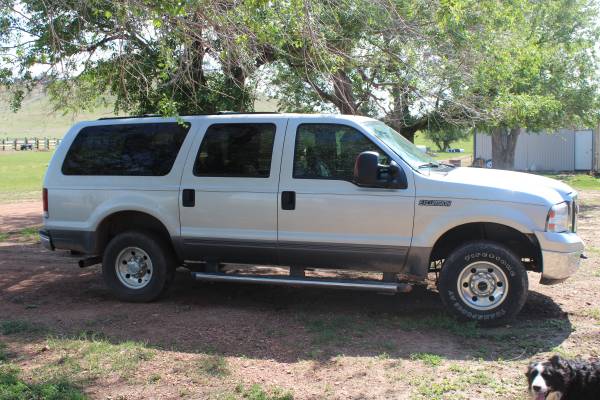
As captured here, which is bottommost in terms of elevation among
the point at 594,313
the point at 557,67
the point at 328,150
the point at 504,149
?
the point at 594,313

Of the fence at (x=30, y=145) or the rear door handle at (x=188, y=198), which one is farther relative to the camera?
the fence at (x=30, y=145)

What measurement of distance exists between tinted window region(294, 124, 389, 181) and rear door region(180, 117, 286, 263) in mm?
242

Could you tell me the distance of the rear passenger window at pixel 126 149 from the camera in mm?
6949

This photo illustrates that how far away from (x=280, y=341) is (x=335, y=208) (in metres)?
1.43

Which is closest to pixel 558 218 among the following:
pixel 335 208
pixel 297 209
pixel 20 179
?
pixel 335 208

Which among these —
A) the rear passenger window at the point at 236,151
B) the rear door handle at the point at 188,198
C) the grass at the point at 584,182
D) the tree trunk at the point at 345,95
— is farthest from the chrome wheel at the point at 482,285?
the grass at the point at 584,182

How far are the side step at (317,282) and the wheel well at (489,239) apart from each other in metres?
0.55

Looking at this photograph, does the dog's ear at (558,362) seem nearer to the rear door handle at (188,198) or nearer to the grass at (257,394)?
the grass at (257,394)

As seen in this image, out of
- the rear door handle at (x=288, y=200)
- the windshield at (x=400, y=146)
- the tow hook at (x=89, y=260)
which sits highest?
the windshield at (x=400, y=146)

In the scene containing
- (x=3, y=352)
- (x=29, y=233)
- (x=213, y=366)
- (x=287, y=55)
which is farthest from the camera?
(x=29, y=233)

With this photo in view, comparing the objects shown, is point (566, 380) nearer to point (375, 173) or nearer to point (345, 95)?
point (375, 173)

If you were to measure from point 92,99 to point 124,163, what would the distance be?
340 centimetres

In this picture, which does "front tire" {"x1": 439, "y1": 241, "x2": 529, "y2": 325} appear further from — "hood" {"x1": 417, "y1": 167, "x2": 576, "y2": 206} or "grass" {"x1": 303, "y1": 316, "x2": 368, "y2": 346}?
"grass" {"x1": 303, "y1": 316, "x2": 368, "y2": 346}

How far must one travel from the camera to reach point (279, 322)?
6227 millimetres
